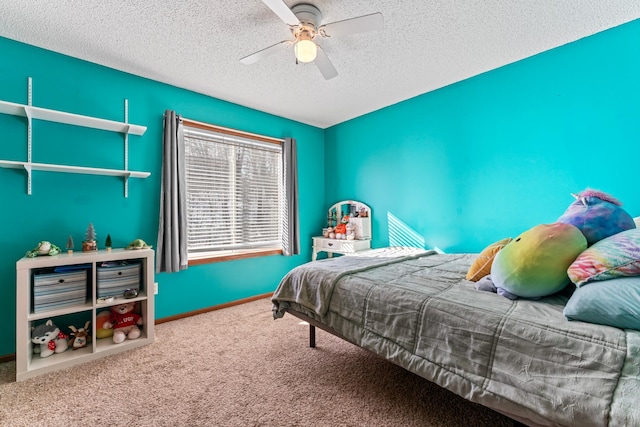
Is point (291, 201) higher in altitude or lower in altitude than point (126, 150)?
lower

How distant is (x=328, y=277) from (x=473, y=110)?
2327 mm

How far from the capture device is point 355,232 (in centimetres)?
374

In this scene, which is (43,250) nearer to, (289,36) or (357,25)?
(289,36)

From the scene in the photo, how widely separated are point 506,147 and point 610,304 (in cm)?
202

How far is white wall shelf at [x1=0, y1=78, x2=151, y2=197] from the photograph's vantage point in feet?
6.69

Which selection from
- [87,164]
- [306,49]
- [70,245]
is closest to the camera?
[306,49]

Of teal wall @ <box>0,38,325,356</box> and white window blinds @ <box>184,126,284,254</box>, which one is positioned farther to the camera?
white window blinds @ <box>184,126,284,254</box>

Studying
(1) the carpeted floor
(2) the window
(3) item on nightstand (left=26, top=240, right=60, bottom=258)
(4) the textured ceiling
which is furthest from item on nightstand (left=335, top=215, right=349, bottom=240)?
(3) item on nightstand (left=26, top=240, right=60, bottom=258)

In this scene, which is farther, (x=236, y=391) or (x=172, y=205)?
(x=172, y=205)

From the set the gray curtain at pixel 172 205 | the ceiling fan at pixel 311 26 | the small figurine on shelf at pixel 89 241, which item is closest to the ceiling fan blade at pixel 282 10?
the ceiling fan at pixel 311 26

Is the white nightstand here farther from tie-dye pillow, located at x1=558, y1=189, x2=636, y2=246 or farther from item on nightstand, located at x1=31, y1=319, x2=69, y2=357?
item on nightstand, located at x1=31, y1=319, x2=69, y2=357

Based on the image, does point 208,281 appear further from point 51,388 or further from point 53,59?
point 53,59

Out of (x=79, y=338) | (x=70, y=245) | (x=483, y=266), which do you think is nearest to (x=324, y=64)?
(x=483, y=266)

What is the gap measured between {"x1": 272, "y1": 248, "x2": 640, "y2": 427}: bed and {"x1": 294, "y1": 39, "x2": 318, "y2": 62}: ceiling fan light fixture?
4.97 feet
